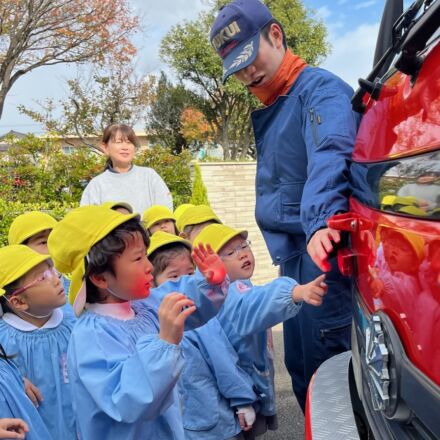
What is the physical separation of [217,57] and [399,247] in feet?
64.6

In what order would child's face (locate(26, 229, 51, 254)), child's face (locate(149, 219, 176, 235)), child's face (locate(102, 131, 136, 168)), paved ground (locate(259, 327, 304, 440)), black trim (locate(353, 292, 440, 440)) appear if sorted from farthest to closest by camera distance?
child's face (locate(102, 131, 136, 168))
child's face (locate(149, 219, 176, 235))
paved ground (locate(259, 327, 304, 440))
child's face (locate(26, 229, 51, 254))
black trim (locate(353, 292, 440, 440))

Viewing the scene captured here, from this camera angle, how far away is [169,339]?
1.43m

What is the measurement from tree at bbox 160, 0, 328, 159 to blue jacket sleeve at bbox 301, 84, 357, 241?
16600 millimetres

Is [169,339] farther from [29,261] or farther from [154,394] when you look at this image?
[29,261]

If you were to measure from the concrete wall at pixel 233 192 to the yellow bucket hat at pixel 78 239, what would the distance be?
7284 millimetres

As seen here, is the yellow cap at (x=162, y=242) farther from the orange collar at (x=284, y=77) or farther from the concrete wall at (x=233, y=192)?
the concrete wall at (x=233, y=192)

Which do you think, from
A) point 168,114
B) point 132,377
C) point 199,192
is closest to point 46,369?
point 132,377

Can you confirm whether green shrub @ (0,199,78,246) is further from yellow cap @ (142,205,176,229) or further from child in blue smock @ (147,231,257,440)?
child in blue smock @ (147,231,257,440)

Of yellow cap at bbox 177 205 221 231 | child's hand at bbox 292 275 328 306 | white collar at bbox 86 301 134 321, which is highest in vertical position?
yellow cap at bbox 177 205 221 231

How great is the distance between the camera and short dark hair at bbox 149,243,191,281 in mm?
2607

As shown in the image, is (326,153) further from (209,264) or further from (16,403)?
(16,403)

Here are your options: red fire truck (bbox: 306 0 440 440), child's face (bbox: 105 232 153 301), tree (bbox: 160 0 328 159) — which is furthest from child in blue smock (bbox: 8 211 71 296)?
tree (bbox: 160 0 328 159)

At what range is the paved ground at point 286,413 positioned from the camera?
11.1 ft

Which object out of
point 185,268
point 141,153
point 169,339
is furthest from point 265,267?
point 169,339
